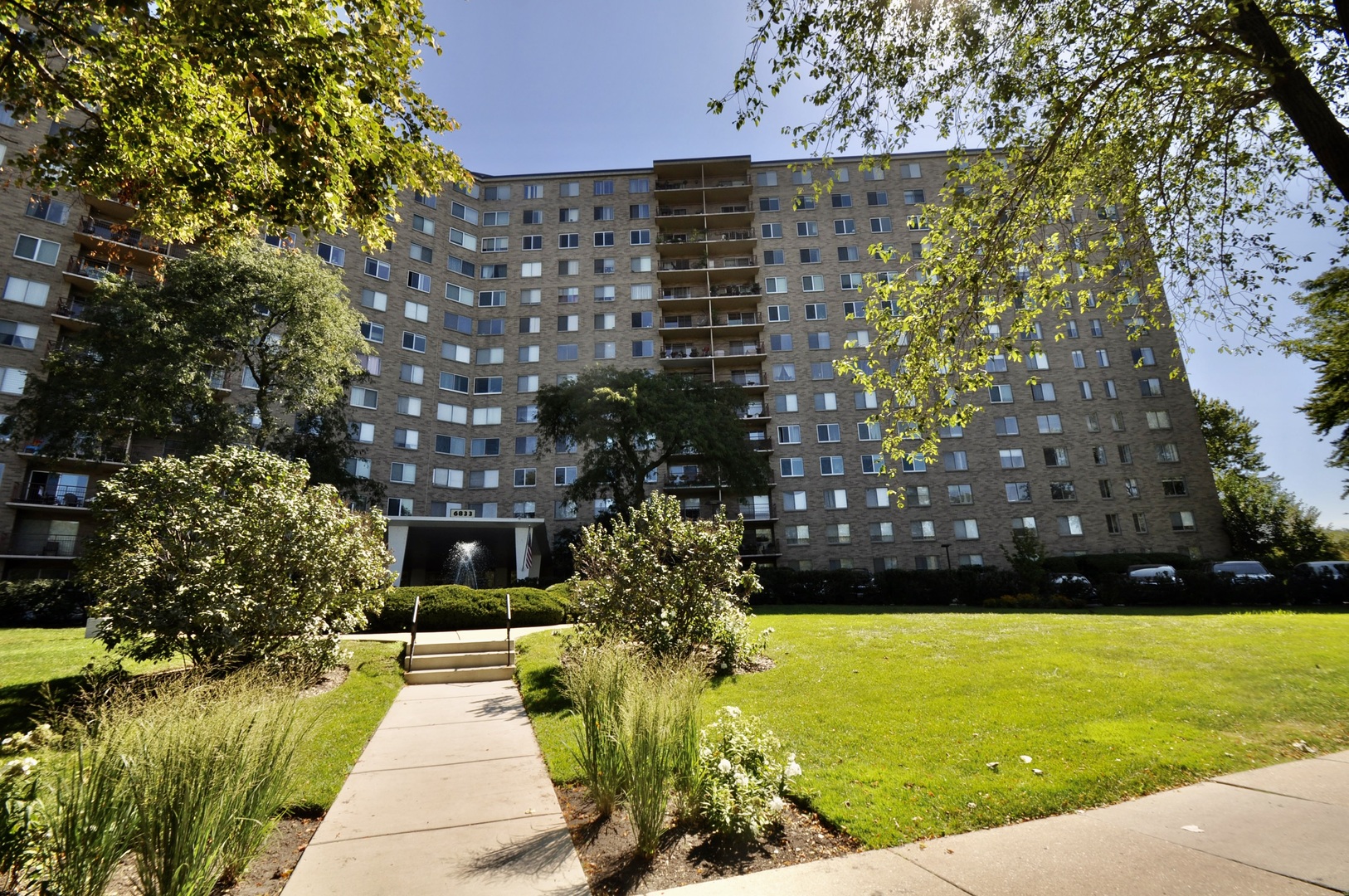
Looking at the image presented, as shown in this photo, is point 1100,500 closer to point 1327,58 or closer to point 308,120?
point 1327,58

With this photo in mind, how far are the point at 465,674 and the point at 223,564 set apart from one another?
4694 mm

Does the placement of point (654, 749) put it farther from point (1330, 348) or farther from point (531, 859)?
point (1330, 348)

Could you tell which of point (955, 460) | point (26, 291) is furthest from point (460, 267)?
point (955, 460)

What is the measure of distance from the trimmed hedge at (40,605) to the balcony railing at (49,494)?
42.2 feet

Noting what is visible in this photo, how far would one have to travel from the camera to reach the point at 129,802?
11.4 feet

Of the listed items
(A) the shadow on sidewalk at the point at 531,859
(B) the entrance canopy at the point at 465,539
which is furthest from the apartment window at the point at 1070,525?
(A) the shadow on sidewalk at the point at 531,859

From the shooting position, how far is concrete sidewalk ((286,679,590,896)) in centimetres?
413

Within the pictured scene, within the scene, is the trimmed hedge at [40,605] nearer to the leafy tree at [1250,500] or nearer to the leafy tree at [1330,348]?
the leafy tree at [1330,348]

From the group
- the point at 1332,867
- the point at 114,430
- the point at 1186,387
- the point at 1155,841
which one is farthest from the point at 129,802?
the point at 1186,387

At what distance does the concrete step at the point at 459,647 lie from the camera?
1273 centimetres

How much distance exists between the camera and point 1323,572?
2353 centimetres

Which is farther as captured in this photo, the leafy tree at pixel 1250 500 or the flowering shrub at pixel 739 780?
the leafy tree at pixel 1250 500

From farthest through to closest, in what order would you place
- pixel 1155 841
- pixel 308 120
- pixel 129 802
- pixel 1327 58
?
pixel 1327 58 → pixel 308 120 → pixel 1155 841 → pixel 129 802

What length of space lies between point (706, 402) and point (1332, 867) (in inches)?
1283
